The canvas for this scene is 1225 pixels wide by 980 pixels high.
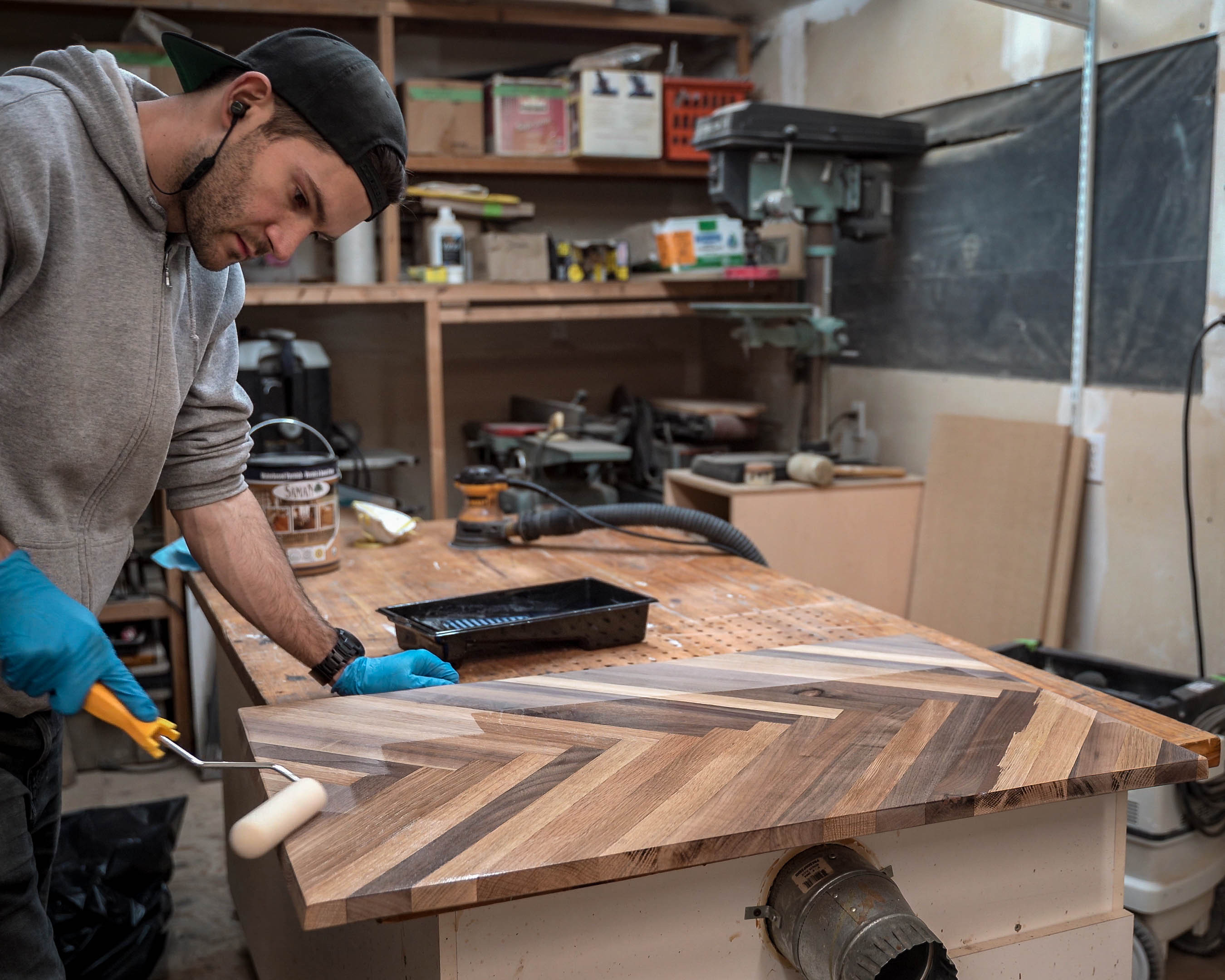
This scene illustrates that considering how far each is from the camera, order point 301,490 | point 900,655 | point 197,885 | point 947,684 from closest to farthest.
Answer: point 947,684 → point 900,655 → point 301,490 → point 197,885

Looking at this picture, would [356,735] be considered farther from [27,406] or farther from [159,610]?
[159,610]

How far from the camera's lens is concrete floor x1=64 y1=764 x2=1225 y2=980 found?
2102 mm

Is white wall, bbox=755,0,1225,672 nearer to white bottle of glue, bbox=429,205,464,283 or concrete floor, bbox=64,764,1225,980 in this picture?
concrete floor, bbox=64,764,1225,980

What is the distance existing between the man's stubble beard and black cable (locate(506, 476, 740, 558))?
38.7 inches

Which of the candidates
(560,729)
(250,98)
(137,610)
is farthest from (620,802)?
(137,610)

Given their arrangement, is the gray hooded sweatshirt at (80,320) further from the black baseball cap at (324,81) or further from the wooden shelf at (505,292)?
the wooden shelf at (505,292)

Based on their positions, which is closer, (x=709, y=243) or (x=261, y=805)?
(x=261, y=805)

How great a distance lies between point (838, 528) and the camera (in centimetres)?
269

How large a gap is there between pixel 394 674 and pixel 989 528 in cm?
172

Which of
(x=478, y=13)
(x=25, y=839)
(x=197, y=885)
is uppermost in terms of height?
(x=478, y=13)

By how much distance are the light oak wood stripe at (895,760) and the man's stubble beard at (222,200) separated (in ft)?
2.59

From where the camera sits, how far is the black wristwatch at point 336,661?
4.30ft

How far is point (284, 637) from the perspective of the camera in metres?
1.33

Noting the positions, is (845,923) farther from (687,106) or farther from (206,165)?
(687,106)
